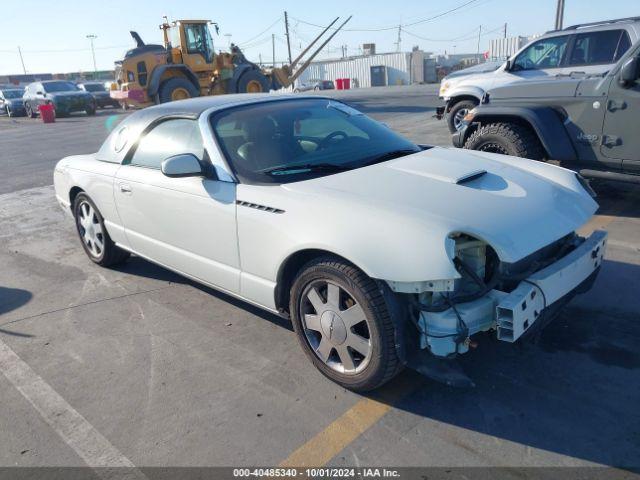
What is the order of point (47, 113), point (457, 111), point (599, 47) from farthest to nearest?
point (47, 113) → point (457, 111) → point (599, 47)

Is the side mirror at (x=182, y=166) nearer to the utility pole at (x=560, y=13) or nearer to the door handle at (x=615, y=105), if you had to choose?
the door handle at (x=615, y=105)

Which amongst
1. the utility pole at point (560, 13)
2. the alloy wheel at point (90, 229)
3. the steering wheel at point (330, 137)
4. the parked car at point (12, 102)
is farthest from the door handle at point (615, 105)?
the parked car at point (12, 102)

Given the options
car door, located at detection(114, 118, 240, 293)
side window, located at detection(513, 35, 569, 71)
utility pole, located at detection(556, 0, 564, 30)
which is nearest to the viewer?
car door, located at detection(114, 118, 240, 293)

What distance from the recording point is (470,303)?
2.64 meters

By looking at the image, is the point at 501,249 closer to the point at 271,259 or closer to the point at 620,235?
the point at 271,259

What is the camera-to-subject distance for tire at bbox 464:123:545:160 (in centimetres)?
589

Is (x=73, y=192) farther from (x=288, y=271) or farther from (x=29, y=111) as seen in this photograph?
(x=29, y=111)

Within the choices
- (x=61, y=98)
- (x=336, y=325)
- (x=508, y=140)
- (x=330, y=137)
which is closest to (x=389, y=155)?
(x=330, y=137)

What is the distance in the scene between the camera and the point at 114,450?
8.66 ft

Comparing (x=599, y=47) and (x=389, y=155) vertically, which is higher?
(x=599, y=47)

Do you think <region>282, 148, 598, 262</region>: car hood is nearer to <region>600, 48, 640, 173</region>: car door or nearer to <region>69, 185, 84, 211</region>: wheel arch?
<region>600, 48, 640, 173</region>: car door

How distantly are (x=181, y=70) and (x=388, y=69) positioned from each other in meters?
38.4

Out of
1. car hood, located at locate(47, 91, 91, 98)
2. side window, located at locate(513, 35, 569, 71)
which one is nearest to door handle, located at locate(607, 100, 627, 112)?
side window, located at locate(513, 35, 569, 71)

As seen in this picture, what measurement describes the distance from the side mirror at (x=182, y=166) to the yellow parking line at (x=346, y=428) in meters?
1.77
